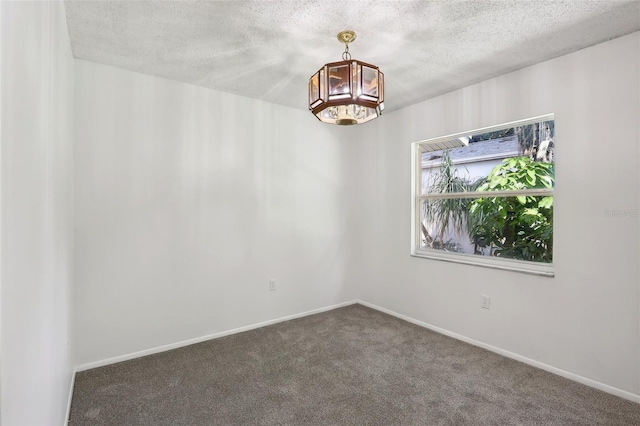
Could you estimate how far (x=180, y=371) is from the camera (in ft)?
8.26

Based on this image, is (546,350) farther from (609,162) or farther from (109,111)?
(109,111)

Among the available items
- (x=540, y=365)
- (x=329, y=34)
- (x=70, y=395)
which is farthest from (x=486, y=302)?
(x=70, y=395)

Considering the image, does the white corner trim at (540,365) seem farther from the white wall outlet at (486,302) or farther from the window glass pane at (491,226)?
the window glass pane at (491,226)

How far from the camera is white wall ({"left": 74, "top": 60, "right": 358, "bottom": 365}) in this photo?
2.58 m

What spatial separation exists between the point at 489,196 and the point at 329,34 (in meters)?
2.13

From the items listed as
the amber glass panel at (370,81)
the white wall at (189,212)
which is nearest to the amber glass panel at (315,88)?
the amber glass panel at (370,81)

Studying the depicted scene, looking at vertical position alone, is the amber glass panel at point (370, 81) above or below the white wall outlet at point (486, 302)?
above

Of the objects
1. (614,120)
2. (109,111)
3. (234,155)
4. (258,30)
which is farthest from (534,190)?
(109,111)

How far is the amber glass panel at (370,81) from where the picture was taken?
6.09ft

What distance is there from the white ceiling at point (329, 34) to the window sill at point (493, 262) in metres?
1.74

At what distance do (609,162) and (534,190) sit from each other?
54 cm

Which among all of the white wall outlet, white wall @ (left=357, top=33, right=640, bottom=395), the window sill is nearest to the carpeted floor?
white wall @ (left=357, top=33, right=640, bottom=395)

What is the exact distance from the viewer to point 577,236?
2408 millimetres

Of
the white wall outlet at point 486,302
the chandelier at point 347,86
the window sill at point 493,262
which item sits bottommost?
the white wall outlet at point 486,302
